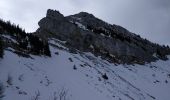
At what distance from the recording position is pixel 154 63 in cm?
5191

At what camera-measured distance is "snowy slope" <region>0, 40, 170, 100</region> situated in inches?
695

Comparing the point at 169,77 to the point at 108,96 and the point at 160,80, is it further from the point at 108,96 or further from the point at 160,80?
the point at 108,96

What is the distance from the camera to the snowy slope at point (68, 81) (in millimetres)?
17664

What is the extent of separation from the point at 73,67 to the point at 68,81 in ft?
15.5

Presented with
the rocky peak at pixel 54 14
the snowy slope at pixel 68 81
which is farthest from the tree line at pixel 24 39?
the rocky peak at pixel 54 14

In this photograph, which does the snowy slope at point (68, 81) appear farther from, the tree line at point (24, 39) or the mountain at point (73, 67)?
the tree line at point (24, 39)

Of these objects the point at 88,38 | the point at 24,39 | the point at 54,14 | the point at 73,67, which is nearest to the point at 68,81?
the point at 73,67

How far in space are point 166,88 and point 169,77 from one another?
6.20m

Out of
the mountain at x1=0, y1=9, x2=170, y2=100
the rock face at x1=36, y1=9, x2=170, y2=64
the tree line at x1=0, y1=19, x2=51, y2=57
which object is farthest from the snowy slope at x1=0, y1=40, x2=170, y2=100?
the rock face at x1=36, y1=9, x2=170, y2=64

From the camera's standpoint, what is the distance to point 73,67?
2791 cm

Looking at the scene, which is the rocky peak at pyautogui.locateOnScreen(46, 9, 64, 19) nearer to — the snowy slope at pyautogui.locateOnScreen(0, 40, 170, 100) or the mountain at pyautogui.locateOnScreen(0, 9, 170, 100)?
the mountain at pyautogui.locateOnScreen(0, 9, 170, 100)

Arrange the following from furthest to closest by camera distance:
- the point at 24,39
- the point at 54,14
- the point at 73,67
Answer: the point at 54,14
the point at 73,67
the point at 24,39

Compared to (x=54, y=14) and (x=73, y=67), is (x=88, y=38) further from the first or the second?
(x=73, y=67)

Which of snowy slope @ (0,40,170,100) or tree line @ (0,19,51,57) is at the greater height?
tree line @ (0,19,51,57)
